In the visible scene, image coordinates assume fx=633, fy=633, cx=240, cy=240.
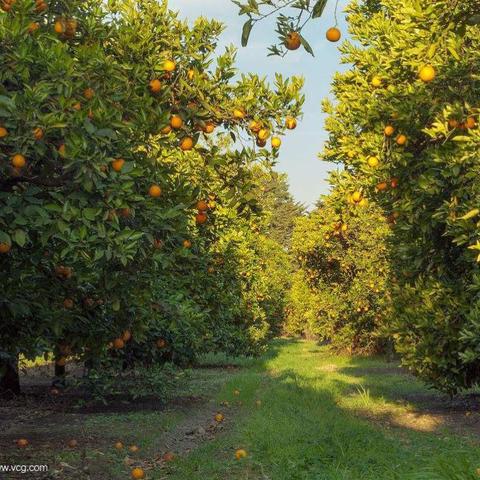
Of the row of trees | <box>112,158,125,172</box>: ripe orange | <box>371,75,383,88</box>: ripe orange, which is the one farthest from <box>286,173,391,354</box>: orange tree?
<box>112,158,125,172</box>: ripe orange

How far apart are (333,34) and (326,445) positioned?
17.8 feet

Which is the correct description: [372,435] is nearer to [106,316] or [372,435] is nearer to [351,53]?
[106,316]

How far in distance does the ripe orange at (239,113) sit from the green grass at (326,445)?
3.65 metres

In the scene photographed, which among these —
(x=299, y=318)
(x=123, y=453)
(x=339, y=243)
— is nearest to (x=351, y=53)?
(x=123, y=453)

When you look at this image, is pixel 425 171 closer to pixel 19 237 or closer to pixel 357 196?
pixel 357 196

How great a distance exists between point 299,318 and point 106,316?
1406 inches

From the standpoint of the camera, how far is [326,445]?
8000 mm

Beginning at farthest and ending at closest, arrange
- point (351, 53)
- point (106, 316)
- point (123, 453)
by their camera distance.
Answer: point (351, 53) < point (123, 453) < point (106, 316)

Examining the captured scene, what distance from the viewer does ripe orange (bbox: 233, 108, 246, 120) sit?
6.30m

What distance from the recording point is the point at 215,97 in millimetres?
6551

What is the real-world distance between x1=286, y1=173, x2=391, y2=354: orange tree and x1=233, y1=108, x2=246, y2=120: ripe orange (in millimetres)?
15044

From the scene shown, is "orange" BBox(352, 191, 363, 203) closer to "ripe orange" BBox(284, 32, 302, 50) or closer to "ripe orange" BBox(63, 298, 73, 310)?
"ripe orange" BBox(63, 298, 73, 310)

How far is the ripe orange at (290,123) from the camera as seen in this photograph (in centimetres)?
631

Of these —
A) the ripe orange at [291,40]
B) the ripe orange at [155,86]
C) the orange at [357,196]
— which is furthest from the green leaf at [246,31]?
the orange at [357,196]
